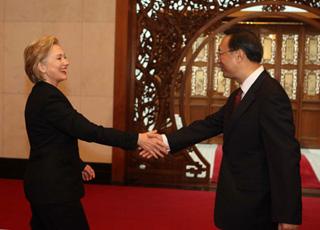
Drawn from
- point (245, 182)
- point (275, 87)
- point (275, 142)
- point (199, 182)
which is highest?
point (275, 87)

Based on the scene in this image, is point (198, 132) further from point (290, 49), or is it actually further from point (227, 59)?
point (290, 49)

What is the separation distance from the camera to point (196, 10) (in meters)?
4.87

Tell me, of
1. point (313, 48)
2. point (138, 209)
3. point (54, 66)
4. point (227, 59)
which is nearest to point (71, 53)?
point (138, 209)

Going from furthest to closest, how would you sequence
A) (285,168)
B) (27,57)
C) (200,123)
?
(200,123) → (27,57) → (285,168)

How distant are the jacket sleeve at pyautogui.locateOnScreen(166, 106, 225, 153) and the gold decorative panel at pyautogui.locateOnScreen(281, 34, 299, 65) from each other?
257 inches

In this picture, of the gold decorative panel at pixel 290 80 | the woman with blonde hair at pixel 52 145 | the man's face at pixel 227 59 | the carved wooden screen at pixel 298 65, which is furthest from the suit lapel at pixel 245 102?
the gold decorative panel at pixel 290 80

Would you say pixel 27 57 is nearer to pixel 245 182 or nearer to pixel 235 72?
pixel 235 72

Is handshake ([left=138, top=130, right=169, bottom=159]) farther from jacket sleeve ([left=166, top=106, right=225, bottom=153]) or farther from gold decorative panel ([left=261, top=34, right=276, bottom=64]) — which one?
gold decorative panel ([left=261, top=34, right=276, bottom=64])

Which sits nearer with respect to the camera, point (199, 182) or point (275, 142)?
point (275, 142)

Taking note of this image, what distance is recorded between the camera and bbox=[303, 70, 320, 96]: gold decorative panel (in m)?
8.62

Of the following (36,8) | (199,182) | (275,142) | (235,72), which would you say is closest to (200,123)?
(235,72)

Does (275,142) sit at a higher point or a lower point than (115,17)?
lower

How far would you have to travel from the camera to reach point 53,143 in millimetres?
2123

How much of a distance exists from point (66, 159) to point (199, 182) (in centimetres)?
303
